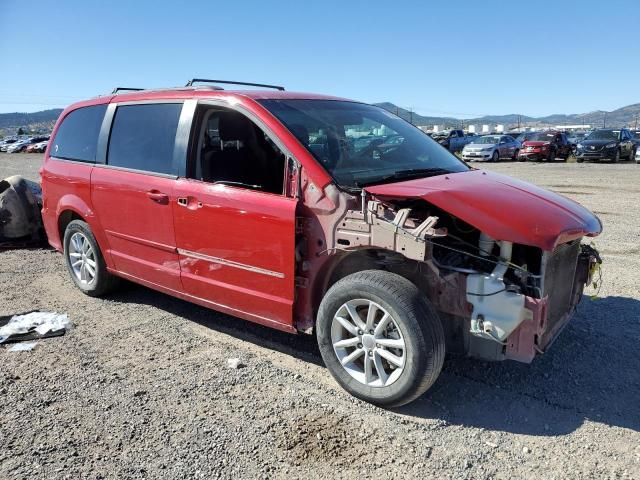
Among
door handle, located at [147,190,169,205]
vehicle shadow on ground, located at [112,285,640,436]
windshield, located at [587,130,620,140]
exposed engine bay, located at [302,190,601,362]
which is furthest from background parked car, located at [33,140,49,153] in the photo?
exposed engine bay, located at [302,190,601,362]

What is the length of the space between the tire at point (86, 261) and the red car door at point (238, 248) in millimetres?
1376

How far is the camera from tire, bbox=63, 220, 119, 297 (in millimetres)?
5176

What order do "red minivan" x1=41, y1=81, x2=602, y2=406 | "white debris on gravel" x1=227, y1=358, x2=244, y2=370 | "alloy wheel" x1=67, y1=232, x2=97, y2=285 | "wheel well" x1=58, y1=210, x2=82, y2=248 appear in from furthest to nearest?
"wheel well" x1=58, y1=210, x2=82, y2=248, "alloy wheel" x1=67, y1=232, x2=97, y2=285, "white debris on gravel" x1=227, y1=358, x2=244, y2=370, "red minivan" x1=41, y1=81, x2=602, y2=406

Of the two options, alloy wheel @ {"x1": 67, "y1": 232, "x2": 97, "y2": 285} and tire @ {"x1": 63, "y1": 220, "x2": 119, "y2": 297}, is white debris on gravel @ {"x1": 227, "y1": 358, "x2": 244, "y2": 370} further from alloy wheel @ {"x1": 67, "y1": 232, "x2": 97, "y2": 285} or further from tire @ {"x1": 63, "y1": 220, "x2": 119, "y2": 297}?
alloy wheel @ {"x1": 67, "y1": 232, "x2": 97, "y2": 285}

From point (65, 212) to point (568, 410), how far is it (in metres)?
4.83

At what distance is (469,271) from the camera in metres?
3.15

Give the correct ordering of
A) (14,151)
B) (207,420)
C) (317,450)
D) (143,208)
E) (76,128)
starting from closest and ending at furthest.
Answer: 1. (317,450)
2. (207,420)
3. (143,208)
4. (76,128)
5. (14,151)

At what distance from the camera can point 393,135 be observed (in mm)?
4422

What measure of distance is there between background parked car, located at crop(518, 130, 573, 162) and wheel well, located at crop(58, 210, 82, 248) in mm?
27067

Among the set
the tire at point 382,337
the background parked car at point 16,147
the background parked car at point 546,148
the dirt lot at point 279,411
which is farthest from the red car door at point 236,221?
the background parked car at point 16,147

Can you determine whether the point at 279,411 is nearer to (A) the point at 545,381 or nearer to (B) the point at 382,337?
(B) the point at 382,337

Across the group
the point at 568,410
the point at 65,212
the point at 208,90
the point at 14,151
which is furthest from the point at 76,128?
the point at 14,151

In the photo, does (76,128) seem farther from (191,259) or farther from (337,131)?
(337,131)

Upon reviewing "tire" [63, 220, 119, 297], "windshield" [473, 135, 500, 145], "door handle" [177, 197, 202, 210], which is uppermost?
"door handle" [177, 197, 202, 210]
